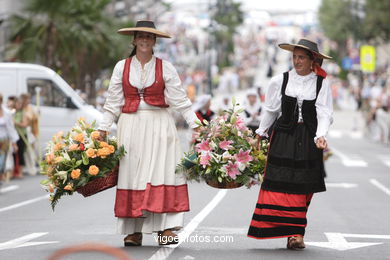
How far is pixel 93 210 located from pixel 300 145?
5540 mm

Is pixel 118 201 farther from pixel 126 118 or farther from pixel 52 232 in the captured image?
pixel 52 232

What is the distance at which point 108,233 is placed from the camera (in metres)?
12.4

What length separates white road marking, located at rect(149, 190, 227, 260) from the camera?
10.2 meters

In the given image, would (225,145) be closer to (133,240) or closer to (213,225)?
(133,240)

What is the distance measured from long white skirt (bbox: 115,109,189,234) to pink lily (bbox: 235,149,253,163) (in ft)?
1.81

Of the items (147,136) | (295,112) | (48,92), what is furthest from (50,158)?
(48,92)

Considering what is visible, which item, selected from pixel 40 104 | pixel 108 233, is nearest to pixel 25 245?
pixel 108 233

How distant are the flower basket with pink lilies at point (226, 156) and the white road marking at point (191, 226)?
75 cm

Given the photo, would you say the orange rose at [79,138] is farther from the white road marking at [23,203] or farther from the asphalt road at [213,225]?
the white road marking at [23,203]

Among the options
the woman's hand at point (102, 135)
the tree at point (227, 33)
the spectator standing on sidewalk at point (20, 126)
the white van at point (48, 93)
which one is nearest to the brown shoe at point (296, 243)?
the woman's hand at point (102, 135)

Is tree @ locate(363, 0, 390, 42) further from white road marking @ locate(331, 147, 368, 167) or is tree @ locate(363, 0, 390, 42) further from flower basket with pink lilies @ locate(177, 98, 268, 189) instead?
flower basket with pink lilies @ locate(177, 98, 268, 189)

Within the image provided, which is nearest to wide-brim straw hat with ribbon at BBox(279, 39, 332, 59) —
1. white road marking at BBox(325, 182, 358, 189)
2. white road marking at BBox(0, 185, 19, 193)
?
white road marking at BBox(325, 182, 358, 189)

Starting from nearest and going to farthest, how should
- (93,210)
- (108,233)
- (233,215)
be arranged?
(108,233)
(233,215)
(93,210)

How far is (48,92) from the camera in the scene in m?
25.7
